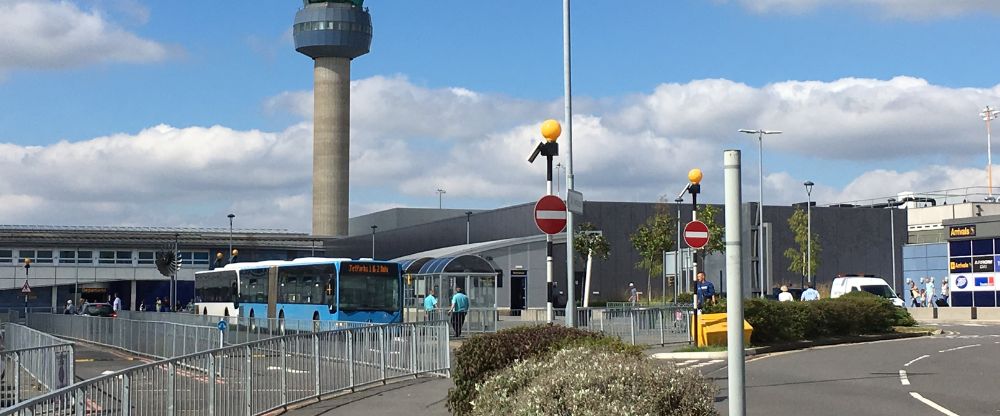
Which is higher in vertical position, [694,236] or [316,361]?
[694,236]

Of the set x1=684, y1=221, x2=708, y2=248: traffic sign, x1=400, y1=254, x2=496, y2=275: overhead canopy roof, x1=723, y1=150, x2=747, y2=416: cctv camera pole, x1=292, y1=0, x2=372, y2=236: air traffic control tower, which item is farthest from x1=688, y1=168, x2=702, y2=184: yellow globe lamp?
x1=292, y1=0, x2=372, y2=236: air traffic control tower

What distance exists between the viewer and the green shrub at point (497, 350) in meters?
12.5

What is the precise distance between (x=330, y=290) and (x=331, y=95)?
82.2 m

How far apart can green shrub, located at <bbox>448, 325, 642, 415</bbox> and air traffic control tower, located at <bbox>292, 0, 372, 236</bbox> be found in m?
108

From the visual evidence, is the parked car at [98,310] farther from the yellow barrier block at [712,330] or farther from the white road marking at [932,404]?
the white road marking at [932,404]

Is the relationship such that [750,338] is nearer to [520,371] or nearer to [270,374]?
[270,374]

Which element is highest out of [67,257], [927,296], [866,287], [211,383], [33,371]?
[67,257]

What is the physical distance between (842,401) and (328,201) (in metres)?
106

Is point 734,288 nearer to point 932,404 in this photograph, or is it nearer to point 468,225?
point 932,404

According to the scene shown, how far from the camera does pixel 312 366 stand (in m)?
17.2

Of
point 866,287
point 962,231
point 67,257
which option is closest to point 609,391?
point 866,287

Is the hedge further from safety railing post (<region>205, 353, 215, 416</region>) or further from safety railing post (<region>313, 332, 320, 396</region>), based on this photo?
safety railing post (<region>205, 353, 215, 416</region>)

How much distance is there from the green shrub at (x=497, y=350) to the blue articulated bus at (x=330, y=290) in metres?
25.2

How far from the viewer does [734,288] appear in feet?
20.9
